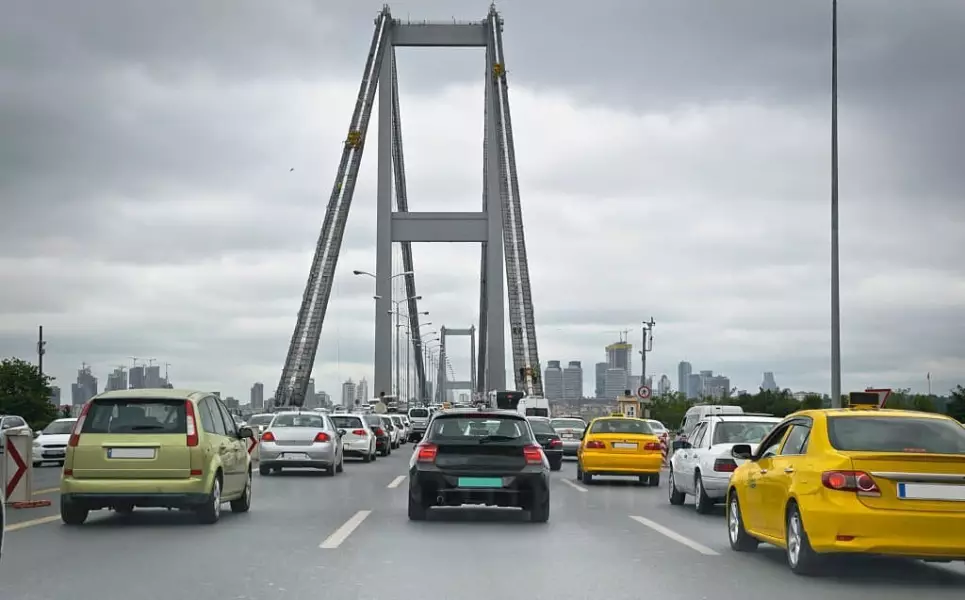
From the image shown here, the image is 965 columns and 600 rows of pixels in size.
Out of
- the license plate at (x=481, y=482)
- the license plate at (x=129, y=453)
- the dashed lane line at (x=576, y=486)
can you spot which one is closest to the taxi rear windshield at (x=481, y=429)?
the license plate at (x=481, y=482)

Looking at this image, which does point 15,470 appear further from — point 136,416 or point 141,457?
point 141,457

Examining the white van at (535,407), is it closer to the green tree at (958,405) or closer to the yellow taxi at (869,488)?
the green tree at (958,405)

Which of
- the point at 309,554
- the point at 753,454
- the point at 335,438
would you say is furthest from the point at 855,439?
the point at 335,438

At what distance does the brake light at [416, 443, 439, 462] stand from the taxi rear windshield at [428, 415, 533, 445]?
15 centimetres

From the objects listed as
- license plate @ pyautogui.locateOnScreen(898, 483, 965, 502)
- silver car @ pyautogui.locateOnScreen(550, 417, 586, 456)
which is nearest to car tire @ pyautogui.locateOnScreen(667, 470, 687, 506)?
license plate @ pyautogui.locateOnScreen(898, 483, 965, 502)

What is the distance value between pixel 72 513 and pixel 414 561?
572cm

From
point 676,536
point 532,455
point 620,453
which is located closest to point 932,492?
point 676,536

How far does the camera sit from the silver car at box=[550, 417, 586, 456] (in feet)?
141

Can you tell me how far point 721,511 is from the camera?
65.0 ft

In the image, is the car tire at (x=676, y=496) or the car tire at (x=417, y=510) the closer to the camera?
the car tire at (x=417, y=510)

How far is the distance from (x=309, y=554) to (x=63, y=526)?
14.9 ft

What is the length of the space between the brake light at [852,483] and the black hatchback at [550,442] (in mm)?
17877

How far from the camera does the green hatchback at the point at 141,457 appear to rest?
617 inches

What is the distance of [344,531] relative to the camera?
15.2 meters
